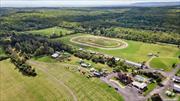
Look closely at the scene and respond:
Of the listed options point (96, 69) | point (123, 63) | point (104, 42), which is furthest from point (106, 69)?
point (104, 42)

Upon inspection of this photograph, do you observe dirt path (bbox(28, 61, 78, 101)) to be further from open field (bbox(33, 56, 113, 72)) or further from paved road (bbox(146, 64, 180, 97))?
paved road (bbox(146, 64, 180, 97))

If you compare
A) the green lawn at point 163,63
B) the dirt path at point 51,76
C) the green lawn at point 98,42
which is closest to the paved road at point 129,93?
the dirt path at point 51,76

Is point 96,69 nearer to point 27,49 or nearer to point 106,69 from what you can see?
point 106,69

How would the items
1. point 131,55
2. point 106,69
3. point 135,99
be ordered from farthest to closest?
point 131,55 → point 106,69 → point 135,99

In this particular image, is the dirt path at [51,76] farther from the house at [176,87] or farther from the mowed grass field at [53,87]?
the house at [176,87]

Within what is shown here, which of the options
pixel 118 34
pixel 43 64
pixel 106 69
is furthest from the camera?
pixel 118 34

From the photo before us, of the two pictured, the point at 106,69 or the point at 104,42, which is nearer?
the point at 106,69

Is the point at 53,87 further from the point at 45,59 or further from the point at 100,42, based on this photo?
the point at 100,42
